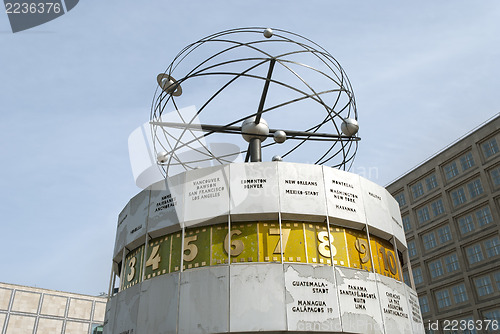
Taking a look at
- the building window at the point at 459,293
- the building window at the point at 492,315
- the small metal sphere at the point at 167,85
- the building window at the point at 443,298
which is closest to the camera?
the small metal sphere at the point at 167,85

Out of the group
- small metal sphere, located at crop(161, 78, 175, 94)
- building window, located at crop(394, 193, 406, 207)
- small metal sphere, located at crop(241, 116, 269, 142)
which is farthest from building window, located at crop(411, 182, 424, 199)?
small metal sphere, located at crop(161, 78, 175, 94)

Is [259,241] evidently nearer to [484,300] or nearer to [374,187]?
[374,187]

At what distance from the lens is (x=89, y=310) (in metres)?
77.8

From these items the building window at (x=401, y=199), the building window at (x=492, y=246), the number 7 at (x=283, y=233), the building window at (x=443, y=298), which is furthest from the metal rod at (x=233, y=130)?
the building window at (x=401, y=199)

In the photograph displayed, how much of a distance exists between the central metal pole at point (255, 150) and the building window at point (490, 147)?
151ft

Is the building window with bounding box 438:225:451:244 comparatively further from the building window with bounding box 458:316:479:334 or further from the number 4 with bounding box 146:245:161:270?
the number 4 with bounding box 146:245:161:270

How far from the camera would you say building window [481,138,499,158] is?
181 ft

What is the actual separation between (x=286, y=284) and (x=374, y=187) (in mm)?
6489

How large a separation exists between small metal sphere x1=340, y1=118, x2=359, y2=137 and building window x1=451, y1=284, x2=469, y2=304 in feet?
148

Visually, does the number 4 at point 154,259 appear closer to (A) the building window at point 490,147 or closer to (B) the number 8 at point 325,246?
(B) the number 8 at point 325,246

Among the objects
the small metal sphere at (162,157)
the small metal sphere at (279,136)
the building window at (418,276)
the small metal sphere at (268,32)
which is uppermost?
the building window at (418,276)

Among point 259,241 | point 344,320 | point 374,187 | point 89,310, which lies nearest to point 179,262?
Answer: point 259,241

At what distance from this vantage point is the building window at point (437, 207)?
61.2 m

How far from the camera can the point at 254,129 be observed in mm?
20547
